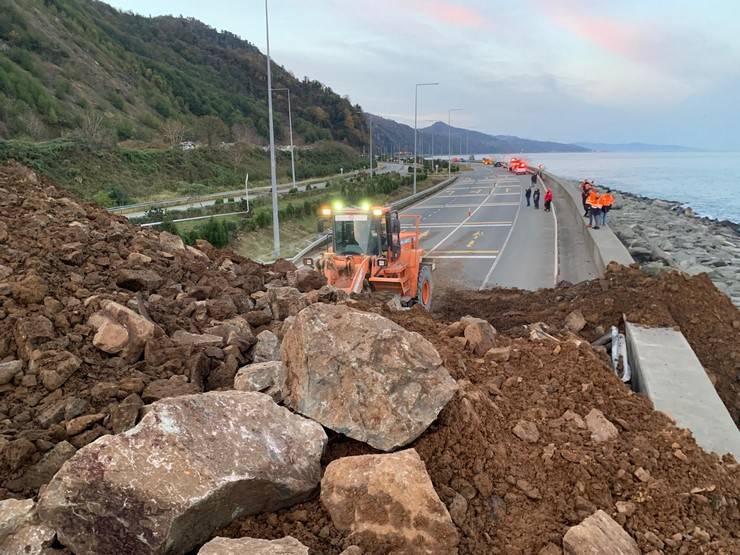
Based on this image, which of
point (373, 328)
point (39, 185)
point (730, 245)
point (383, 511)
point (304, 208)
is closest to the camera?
point (383, 511)

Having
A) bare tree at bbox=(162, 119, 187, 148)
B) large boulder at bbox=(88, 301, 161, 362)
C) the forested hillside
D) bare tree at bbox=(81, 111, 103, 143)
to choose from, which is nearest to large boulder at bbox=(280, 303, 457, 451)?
large boulder at bbox=(88, 301, 161, 362)

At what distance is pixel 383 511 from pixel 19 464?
2.50 metres

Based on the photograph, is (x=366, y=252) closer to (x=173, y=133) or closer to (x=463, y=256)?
(x=463, y=256)

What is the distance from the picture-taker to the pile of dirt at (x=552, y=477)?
11.4 ft

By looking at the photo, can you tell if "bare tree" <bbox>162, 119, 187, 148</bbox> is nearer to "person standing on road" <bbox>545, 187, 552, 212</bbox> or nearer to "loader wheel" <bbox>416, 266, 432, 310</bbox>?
"person standing on road" <bbox>545, 187, 552, 212</bbox>

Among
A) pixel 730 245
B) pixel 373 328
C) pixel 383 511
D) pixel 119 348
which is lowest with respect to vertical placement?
pixel 730 245

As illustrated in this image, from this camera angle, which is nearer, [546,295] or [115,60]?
[546,295]

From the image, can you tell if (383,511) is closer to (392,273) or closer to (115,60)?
(392,273)

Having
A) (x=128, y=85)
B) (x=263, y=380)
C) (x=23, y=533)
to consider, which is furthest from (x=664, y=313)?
(x=128, y=85)

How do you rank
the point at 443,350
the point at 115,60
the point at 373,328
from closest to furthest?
the point at 373,328
the point at 443,350
the point at 115,60

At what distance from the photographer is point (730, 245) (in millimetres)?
25641

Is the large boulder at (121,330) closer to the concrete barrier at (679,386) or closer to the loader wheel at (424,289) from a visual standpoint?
the concrete barrier at (679,386)

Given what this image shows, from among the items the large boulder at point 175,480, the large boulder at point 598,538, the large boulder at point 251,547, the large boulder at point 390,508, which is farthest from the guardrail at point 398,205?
the large boulder at point 251,547

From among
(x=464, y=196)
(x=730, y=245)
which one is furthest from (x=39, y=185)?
(x=464, y=196)
